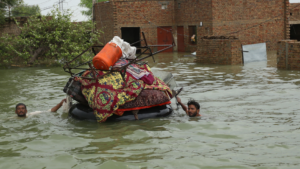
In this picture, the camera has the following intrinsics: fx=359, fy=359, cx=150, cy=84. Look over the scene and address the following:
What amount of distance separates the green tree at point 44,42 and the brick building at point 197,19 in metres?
3.85

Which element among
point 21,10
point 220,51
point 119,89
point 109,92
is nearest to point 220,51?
point 220,51

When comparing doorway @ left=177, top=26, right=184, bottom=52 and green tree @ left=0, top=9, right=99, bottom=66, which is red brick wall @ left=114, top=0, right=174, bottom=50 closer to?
doorway @ left=177, top=26, right=184, bottom=52

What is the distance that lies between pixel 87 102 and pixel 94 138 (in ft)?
5.00

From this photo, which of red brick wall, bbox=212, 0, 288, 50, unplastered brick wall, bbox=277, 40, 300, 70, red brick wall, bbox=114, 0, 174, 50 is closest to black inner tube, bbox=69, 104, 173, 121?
unplastered brick wall, bbox=277, 40, 300, 70

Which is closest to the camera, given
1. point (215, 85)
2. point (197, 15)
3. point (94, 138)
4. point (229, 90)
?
point (94, 138)

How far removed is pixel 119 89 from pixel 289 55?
10.0 m

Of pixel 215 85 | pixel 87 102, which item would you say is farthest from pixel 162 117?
pixel 215 85

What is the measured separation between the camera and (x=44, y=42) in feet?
63.2

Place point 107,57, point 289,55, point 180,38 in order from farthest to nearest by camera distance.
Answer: point 180,38
point 289,55
point 107,57

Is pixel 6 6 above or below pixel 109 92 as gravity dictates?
above

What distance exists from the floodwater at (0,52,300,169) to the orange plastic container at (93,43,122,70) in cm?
124

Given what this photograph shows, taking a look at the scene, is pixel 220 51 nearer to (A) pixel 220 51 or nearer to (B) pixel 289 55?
(A) pixel 220 51

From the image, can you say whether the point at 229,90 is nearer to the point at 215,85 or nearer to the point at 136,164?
the point at 215,85

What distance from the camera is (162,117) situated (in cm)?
771
